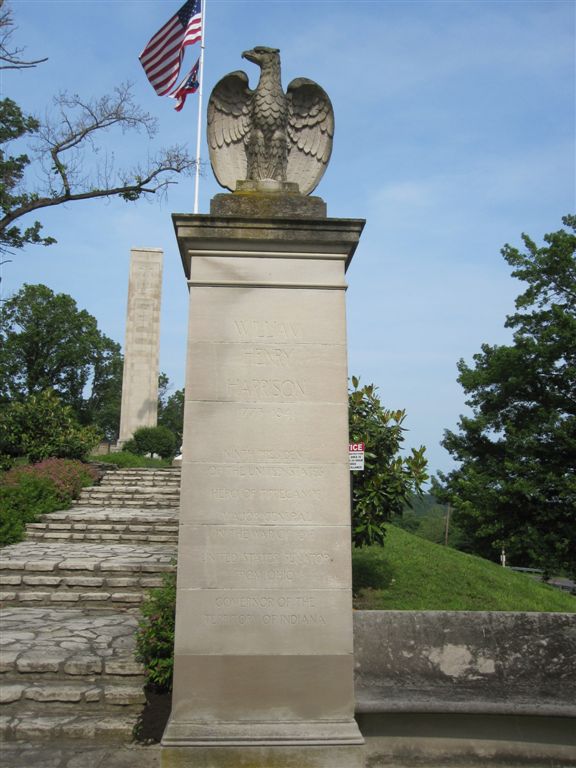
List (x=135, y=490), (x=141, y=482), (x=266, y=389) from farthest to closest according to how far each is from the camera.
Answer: (x=141, y=482) → (x=135, y=490) → (x=266, y=389)

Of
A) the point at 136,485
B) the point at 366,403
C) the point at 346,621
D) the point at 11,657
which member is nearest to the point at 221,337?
the point at 346,621

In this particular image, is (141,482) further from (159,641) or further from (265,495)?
(265,495)

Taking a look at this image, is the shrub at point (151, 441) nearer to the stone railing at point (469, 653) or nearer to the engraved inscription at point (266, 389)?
the stone railing at point (469, 653)

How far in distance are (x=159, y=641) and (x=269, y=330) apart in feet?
8.55

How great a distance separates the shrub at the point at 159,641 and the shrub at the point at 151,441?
22447mm

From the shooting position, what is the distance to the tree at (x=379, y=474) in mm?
8633

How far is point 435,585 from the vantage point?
31.0 ft

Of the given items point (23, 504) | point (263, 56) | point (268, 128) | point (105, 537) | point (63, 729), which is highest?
point (263, 56)

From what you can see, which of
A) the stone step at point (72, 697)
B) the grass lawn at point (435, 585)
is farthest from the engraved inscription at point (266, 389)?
the grass lawn at point (435, 585)

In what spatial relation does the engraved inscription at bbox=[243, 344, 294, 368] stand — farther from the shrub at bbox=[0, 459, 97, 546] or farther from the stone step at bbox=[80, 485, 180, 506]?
the stone step at bbox=[80, 485, 180, 506]

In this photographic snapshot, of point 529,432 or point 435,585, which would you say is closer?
point 435,585

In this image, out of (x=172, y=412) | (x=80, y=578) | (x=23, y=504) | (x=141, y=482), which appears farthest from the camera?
(x=172, y=412)

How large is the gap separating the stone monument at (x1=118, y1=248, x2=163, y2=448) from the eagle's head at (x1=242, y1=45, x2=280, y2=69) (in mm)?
24512

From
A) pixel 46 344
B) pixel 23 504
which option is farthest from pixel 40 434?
pixel 46 344
